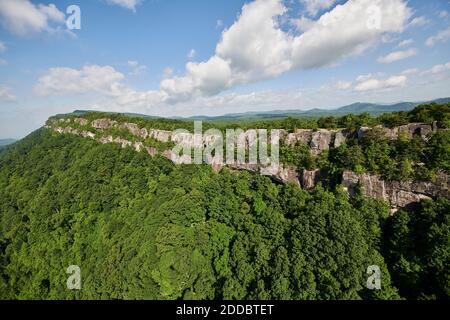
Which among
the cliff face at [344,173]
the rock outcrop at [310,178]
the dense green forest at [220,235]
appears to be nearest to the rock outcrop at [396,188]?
the cliff face at [344,173]

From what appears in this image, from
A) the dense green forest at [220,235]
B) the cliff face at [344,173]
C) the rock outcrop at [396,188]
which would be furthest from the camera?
the cliff face at [344,173]

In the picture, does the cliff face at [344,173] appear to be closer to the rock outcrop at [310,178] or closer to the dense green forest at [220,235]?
the rock outcrop at [310,178]

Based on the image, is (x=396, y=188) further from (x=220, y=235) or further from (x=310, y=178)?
(x=220, y=235)

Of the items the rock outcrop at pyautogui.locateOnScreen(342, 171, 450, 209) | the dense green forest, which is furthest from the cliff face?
the dense green forest

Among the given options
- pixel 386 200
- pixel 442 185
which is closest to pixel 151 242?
pixel 386 200

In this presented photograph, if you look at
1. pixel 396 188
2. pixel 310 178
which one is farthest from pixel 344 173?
pixel 396 188

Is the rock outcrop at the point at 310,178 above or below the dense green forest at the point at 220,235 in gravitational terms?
above
